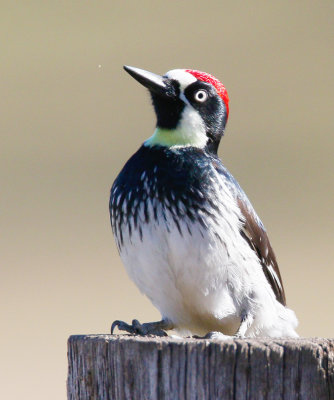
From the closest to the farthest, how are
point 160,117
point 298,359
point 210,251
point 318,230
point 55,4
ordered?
point 298,359 → point 210,251 → point 160,117 → point 318,230 → point 55,4

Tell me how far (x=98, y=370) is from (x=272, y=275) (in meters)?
2.48

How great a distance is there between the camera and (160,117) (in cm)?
636

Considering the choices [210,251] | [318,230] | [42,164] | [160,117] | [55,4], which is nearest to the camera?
[210,251]

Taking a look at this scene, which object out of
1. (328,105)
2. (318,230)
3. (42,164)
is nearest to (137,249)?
(318,230)

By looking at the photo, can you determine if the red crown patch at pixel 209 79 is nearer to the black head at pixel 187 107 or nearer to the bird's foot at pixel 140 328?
the black head at pixel 187 107

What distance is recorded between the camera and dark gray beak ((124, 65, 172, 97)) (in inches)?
239

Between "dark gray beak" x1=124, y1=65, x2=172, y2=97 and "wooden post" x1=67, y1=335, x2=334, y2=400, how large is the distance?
95.9 inches

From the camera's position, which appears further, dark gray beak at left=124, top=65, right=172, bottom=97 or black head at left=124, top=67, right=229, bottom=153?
black head at left=124, top=67, right=229, bottom=153

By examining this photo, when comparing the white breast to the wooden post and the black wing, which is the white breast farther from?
the wooden post

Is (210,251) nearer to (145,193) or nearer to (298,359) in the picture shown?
(145,193)

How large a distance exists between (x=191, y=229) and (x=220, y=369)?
1.88 metres

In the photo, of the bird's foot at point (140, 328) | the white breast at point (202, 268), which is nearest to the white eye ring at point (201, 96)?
the white breast at point (202, 268)

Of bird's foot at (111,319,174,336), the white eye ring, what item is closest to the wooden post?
bird's foot at (111,319,174,336)

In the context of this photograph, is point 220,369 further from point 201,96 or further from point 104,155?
point 104,155
